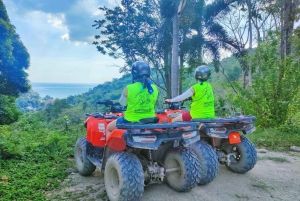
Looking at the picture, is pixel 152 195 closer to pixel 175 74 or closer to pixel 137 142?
pixel 137 142

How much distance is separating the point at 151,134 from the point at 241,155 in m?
2.31

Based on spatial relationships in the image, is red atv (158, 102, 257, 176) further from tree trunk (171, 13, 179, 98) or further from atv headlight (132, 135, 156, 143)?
tree trunk (171, 13, 179, 98)

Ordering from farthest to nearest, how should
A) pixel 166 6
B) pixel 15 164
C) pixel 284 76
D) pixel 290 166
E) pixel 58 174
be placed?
1. pixel 166 6
2. pixel 284 76
3. pixel 290 166
4. pixel 15 164
5. pixel 58 174

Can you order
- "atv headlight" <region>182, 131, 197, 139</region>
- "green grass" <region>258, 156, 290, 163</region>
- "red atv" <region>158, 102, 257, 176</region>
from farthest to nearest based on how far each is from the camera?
"green grass" <region>258, 156, 290, 163</region>
"red atv" <region>158, 102, 257, 176</region>
"atv headlight" <region>182, 131, 197, 139</region>

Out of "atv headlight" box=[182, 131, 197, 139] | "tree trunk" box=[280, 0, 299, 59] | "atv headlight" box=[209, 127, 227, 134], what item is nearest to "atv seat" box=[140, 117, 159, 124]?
"atv headlight" box=[182, 131, 197, 139]

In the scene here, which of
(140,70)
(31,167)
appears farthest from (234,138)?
(31,167)

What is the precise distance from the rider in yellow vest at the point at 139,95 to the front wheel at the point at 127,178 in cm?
63

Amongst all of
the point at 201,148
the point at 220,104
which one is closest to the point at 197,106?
the point at 201,148

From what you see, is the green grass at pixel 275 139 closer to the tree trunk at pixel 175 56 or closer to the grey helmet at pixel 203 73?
the grey helmet at pixel 203 73

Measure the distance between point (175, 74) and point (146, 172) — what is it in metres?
10.6

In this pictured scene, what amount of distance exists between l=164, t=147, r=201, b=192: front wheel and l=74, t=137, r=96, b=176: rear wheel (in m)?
1.56

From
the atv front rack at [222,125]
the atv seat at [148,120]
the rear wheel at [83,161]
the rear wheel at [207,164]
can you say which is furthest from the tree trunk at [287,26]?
the rear wheel at [83,161]

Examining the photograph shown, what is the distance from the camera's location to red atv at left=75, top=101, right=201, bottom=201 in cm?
329

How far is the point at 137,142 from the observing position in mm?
3332
